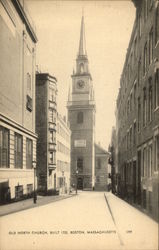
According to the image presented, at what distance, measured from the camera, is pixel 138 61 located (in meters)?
20.2

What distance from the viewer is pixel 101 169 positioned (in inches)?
3238

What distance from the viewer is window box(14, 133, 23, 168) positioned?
21906mm

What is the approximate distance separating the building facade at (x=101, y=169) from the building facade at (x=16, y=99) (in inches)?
2000

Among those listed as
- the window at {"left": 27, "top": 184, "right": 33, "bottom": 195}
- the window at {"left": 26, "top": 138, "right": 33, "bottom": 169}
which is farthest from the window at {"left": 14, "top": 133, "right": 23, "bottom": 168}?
the window at {"left": 27, "top": 184, "right": 33, "bottom": 195}

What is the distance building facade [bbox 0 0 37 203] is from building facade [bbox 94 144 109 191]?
50.8 metres

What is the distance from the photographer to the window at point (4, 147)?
63.7 feet

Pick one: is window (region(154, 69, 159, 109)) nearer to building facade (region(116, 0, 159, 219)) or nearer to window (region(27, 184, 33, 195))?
building facade (region(116, 0, 159, 219))

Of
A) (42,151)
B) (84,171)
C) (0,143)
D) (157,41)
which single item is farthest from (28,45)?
(84,171)

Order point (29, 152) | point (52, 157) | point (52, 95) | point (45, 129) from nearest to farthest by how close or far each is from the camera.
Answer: point (29, 152) → point (52, 95) → point (45, 129) → point (52, 157)

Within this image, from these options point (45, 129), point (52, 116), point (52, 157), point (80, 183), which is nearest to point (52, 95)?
point (52, 116)

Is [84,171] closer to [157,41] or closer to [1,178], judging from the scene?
[1,178]

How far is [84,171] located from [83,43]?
59022 millimetres

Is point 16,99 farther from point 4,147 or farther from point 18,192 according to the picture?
point 18,192

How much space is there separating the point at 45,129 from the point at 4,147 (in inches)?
859
